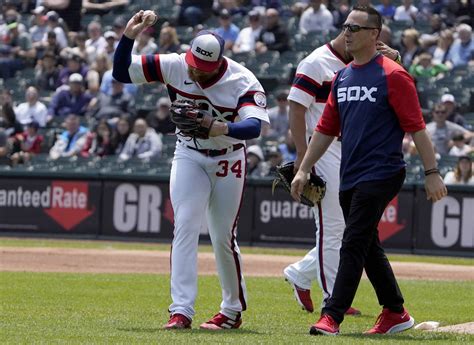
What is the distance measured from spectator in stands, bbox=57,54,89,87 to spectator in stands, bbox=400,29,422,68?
6546mm

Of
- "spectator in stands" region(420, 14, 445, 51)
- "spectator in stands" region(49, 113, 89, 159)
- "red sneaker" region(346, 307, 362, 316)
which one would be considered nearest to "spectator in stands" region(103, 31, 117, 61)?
"spectator in stands" region(49, 113, 89, 159)

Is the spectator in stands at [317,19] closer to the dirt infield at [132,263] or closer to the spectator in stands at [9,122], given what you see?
the spectator in stands at [9,122]

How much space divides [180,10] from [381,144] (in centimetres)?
1764

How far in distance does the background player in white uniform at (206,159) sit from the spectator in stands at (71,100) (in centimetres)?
1460

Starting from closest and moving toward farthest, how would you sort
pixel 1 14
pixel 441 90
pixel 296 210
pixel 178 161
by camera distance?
1. pixel 178 161
2. pixel 296 210
3. pixel 441 90
4. pixel 1 14

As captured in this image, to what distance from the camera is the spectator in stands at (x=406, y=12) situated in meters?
20.8

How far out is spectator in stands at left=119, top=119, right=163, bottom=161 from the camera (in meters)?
19.7

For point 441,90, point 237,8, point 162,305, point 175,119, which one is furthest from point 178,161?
point 237,8

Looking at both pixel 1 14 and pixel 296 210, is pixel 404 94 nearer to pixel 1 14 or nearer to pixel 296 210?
pixel 296 210

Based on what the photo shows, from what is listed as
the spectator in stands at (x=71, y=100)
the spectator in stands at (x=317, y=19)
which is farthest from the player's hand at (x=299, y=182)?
the spectator in stands at (x=71, y=100)

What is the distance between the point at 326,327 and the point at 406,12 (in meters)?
14.7

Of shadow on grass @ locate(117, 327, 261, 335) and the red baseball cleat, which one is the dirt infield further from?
shadow on grass @ locate(117, 327, 261, 335)

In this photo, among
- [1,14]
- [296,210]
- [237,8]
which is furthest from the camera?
[1,14]

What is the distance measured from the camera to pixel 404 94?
6.84m
